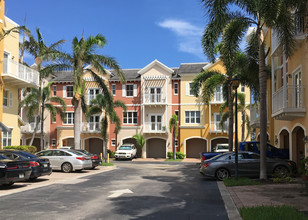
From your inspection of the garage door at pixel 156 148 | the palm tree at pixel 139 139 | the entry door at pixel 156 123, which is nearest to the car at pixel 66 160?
the palm tree at pixel 139 139

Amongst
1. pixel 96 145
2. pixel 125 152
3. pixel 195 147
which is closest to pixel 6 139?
pixel 125 152

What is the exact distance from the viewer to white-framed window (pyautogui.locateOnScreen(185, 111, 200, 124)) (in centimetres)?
4053

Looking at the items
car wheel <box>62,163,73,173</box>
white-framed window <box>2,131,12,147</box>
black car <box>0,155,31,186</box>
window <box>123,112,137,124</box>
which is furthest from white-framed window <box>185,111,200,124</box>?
black car <box>0,155,31,186</box>

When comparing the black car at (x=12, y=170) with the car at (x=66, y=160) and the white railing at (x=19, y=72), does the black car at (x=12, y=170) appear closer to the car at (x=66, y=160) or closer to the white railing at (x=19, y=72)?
the car at (x=66, y=160)

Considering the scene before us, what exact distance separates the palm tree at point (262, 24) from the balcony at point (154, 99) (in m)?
22.4

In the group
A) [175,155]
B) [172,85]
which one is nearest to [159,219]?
[175,155]

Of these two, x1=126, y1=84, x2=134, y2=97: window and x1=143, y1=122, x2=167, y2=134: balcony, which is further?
x1=126, y1=84, x2=134, y2=97: window

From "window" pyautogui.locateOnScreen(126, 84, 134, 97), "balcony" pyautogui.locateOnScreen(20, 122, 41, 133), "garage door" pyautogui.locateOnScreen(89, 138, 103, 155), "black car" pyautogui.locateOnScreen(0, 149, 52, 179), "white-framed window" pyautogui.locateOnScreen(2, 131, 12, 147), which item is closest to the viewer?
"black car" pyautogui.locateOnScreen(0, 149, 52, 179)

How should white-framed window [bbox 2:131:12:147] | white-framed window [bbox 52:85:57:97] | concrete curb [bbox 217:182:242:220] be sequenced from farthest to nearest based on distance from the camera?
white-framed window [bbox 52:85:57:97]
white-framed window [bbox 2:131:12:147]
concrete curb [bbox 217:182:242:220]

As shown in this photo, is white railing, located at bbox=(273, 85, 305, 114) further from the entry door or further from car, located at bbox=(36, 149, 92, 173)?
the entry door

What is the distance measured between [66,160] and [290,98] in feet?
42.3

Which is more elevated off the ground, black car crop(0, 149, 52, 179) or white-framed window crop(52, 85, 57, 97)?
white-framed window crop(52, 85, 57, 97)

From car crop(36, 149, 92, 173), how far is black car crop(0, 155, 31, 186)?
652 cm

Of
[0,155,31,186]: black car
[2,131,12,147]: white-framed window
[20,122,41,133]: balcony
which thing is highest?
[20,122,41,133]: balcony
